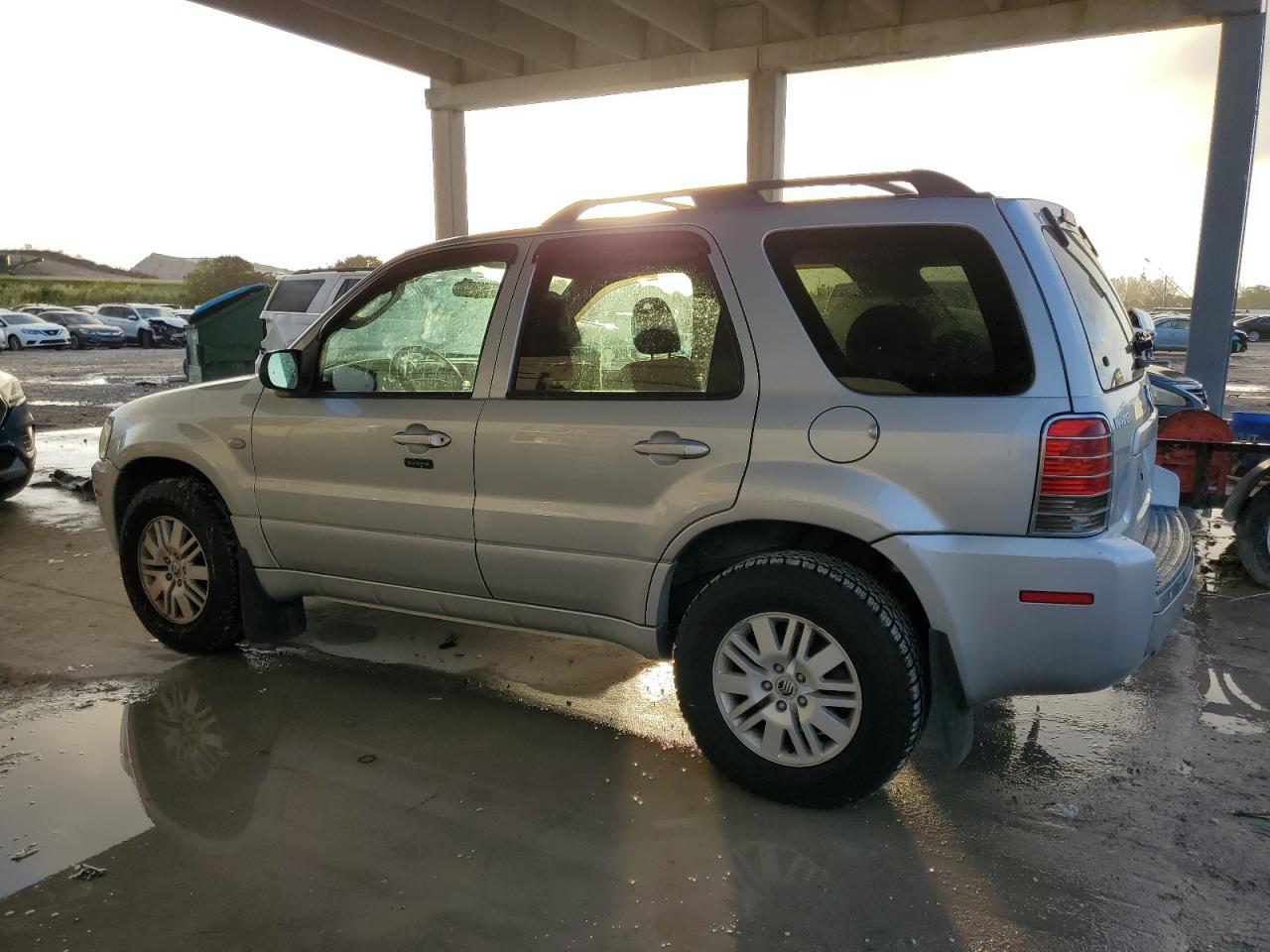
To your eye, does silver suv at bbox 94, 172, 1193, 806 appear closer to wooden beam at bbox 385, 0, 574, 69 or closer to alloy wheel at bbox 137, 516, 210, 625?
alloy wheel at bbox 137, 516, 210, 625

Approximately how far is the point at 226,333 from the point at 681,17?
25.3 feet

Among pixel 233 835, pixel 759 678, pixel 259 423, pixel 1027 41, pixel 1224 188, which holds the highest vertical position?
pixel 1027 41

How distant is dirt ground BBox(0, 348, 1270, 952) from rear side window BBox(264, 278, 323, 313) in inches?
361

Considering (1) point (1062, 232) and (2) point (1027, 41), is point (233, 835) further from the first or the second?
(2) point (1027, 41)

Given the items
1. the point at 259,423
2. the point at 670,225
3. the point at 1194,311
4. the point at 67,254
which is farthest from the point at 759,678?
the point at 67,254


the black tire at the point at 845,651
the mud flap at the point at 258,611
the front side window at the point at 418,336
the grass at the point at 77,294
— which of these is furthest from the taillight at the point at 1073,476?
the grass at the point at 77,294

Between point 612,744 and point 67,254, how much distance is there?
135848mm

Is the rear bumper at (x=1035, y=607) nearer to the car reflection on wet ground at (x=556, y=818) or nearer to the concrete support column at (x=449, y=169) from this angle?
the car reflection on wet ground at (x=556, y=818)

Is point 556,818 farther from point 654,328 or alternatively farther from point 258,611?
point 258,611

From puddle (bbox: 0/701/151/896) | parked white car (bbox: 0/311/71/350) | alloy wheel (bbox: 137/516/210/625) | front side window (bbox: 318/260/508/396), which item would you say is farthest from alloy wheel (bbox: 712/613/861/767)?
parked white car (bbox: 0/311/71/350)

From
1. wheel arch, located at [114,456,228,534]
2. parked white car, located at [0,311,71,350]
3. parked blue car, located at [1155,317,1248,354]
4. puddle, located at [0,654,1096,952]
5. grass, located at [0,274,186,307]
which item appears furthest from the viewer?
grass, located at [0,274,186,307]

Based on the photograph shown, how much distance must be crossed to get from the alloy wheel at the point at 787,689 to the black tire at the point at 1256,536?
3.91 metres

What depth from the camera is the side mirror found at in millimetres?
3998

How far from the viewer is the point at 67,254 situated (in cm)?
11744
